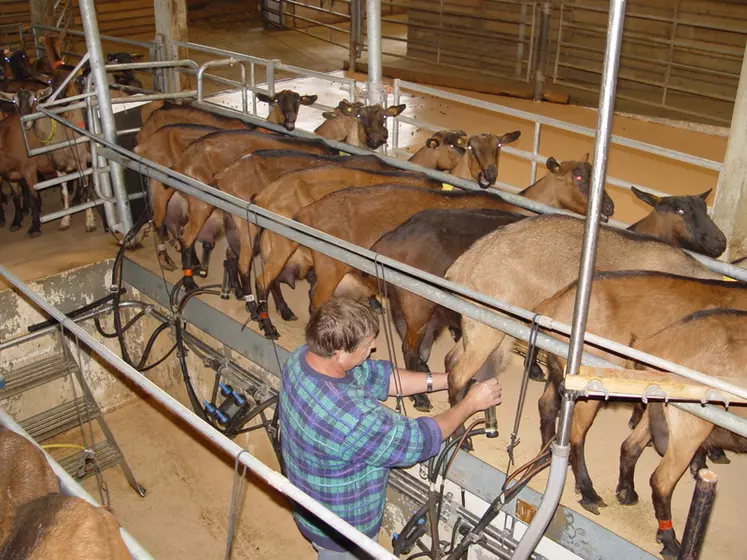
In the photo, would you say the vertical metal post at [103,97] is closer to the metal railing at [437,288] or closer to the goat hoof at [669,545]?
the metal railing at [437,288]

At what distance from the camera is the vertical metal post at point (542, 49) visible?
559 inches

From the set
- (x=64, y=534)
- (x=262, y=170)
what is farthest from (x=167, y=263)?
(x=64, y=534)

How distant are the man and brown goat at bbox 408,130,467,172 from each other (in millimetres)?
5172

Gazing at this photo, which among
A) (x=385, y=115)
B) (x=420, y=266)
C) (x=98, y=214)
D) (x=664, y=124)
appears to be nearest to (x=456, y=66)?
(x=664, y=124)

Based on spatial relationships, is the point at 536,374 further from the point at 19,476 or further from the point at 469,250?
the point at 19,476

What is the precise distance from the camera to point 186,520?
7043mm

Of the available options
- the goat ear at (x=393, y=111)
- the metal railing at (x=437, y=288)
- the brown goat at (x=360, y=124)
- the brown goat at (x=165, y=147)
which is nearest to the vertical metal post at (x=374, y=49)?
the brown goat at (x=360, y=124)

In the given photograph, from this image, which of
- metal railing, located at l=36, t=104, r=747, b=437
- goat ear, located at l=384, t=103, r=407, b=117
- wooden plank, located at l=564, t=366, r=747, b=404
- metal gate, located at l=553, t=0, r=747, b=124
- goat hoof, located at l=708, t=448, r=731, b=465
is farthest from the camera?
metal gate, located at l=553, t=0, r=747, b=124

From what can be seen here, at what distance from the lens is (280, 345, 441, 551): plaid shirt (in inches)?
125

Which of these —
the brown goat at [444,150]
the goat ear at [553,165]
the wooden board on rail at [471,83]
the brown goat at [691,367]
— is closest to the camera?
the brown goat at [691,367]

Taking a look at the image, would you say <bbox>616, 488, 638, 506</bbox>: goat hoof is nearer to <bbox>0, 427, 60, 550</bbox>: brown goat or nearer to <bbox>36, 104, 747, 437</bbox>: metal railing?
<bbox>36, 104, 747, 437</bbox>: metal railing

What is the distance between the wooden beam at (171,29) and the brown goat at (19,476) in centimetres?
1053

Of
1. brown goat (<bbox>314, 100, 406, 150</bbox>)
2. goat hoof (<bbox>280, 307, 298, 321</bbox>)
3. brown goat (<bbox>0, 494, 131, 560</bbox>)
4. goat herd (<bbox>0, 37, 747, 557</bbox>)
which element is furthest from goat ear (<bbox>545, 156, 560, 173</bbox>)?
brown goat (<bbox>0, 494, 131, 560</bbox>)

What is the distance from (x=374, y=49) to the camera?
8.69 m
